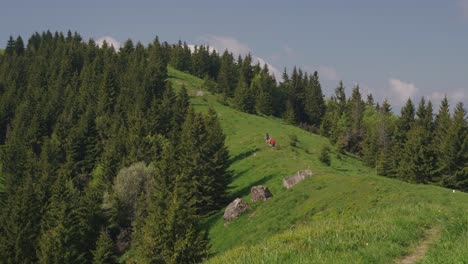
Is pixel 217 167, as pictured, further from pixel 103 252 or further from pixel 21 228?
pixel 21 228

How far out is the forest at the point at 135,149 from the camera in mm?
57062

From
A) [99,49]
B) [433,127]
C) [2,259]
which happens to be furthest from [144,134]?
[99,49]

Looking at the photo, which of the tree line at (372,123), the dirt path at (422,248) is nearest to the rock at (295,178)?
the tree line at (372,123)

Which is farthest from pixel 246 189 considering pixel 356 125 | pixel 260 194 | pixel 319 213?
pixel 356 125

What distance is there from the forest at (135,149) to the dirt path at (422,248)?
92.3 ft

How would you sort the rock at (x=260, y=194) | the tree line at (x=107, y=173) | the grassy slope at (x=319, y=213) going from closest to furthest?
the grassy slope at (x=319, y=213)
the tree line at (x=107, y=173)
the rock at (x=260, y=194)

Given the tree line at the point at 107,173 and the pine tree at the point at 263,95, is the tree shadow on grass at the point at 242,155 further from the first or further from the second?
the pine tree at the point at 263,95

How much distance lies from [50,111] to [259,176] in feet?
274

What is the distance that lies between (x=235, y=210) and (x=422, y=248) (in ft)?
152

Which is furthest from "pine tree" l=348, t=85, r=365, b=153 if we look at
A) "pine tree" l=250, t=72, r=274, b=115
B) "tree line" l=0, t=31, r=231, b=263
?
"tree line" l=0, t=31, r=231, b=263

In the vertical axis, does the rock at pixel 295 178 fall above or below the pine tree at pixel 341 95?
below

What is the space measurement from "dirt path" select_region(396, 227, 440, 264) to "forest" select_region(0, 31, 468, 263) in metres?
28.1

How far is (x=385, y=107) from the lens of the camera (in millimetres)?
136000

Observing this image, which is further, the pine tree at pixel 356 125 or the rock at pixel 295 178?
the pine tree at pixel 356 125
